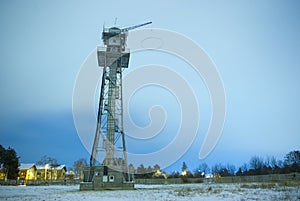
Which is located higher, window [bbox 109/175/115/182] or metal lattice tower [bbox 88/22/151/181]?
metal lattice tower [bbox 88/22/151/181]

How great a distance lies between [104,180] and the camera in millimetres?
25547

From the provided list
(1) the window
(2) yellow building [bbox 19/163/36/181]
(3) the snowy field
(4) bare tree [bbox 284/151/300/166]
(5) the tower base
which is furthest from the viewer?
(2) yellow building [bbox 19/163/36/181]

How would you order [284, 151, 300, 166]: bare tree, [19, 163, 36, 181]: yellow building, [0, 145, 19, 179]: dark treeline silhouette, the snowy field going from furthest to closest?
[19, 163, 36, 181]: yellow building
[284, 151, 300, 166]: bare tree
[0, 145, 19, 179]: dark treeline silhouette
the snowy field

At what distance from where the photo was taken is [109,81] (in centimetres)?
3097

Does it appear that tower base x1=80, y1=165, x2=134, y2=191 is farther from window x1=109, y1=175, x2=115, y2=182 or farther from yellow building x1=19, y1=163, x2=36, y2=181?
yellow building x1=19, y1=163, x2=36, y2=181

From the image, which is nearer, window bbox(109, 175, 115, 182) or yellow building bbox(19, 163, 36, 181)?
window bbox(109, 175, 115, 182)

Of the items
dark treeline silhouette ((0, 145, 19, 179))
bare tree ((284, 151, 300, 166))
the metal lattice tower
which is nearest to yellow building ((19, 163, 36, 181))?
dark treeline silhouette ((0, 145, 19, 179))

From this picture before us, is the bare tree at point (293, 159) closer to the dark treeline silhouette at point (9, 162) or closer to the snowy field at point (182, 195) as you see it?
the snowy field at point (182, 195)

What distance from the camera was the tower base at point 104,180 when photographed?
2531cm

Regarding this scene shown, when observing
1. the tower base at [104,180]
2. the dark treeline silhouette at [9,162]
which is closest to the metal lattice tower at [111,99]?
the tower base at [104,180]

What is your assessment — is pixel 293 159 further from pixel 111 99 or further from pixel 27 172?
pixel 27 172

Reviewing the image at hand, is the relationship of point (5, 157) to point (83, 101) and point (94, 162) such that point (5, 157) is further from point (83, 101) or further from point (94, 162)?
point (94, 162)

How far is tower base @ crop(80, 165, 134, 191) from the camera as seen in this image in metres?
25.3

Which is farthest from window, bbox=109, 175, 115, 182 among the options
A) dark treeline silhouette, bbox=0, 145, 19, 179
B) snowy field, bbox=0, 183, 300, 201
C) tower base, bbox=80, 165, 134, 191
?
dark treeline silhouette, bbox=0, 145, 19, 179
